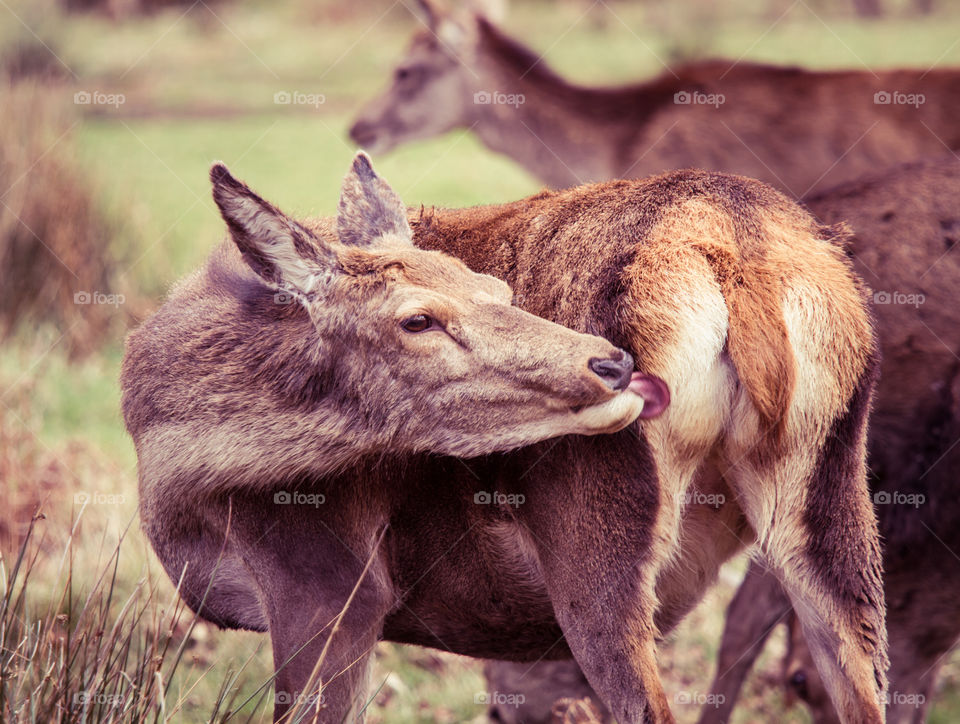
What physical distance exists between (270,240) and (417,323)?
0.51 m

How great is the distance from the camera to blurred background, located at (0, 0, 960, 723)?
417cm

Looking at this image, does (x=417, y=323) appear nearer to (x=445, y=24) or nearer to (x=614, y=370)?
(x=614, y=370)

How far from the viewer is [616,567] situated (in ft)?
10.3

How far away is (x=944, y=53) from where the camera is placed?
17.3m

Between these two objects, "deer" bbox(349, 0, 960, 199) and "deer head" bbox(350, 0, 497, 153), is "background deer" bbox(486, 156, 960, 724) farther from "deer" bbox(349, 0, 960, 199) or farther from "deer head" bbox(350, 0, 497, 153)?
"deer head" bbox(350, 0, 497, 153)

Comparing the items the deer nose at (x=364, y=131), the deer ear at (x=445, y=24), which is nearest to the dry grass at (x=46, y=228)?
the deer nose at (x=364, y=131)

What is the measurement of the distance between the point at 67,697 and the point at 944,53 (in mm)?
16964

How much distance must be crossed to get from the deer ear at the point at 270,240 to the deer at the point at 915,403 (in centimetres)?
207

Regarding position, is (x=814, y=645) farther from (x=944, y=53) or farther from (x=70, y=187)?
(x=944, y=53)

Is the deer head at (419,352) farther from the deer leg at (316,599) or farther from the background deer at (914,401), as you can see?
the background deer at (914,401)

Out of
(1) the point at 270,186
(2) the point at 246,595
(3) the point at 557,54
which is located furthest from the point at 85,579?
(3) the point at 557,54

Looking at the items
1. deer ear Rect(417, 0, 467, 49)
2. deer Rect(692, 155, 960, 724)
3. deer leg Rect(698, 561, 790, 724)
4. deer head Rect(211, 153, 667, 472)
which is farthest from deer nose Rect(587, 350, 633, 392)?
deer ear Rect(417, 0, 467, 49)

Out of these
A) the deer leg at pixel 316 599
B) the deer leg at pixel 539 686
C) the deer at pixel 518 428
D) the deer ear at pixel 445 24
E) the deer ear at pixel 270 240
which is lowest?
the deer leg at pixel 539 686

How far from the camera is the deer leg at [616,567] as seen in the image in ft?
10.3
